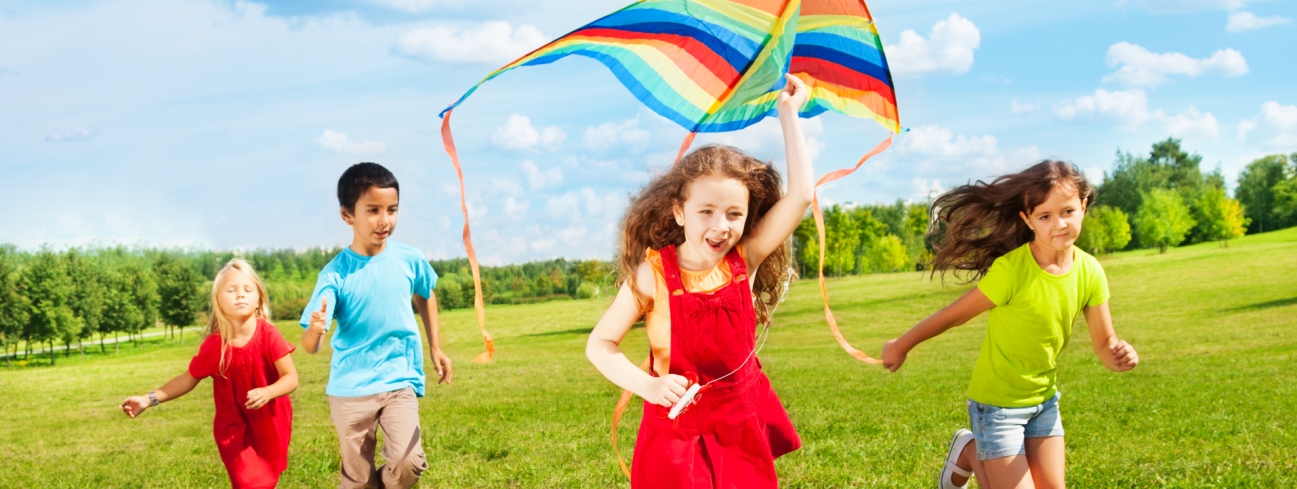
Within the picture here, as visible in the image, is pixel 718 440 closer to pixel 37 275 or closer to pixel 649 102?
pixel 649 102

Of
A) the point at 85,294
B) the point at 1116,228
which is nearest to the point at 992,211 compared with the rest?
the point at 85,294

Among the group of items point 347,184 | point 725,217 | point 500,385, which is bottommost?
point 500,385

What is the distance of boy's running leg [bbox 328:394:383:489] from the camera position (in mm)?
5566

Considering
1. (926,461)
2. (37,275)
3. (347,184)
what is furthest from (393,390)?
(37,275)

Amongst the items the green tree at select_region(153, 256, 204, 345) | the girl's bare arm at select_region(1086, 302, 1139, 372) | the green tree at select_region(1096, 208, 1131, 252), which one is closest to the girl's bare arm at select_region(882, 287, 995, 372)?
the girl's bare arm at select_region(1086, 302, 1139, 372)

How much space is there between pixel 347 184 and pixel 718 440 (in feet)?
10.1

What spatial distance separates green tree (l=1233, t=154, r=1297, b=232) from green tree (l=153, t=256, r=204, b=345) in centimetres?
5517

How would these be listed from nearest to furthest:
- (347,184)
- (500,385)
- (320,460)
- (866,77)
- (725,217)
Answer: (725,217)
(866,77)
(347,184)
(320,460)
(500,385)

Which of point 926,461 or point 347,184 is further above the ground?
point 347,184

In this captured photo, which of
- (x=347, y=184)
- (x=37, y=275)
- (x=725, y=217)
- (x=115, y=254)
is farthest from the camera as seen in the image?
(x=115, y=254)

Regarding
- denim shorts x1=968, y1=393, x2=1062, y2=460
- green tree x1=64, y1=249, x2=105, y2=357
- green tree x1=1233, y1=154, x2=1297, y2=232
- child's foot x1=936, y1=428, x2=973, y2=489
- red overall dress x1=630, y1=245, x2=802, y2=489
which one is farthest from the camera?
green tree x1=1233, y1=154, x2=1297, y2=232

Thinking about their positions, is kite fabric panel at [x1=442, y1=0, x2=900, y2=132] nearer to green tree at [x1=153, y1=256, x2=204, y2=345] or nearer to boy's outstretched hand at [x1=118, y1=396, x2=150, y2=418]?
boy's outstretched hand at [x1=118, y1=396, x2=150, y2=418]

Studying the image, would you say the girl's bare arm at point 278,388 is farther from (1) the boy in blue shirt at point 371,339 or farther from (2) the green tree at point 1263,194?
(2) the green tree at point 1263,194

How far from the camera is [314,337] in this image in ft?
17.5
